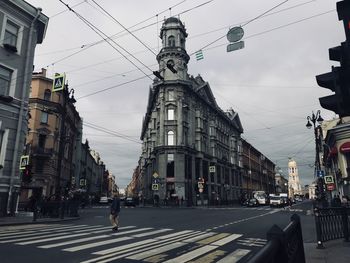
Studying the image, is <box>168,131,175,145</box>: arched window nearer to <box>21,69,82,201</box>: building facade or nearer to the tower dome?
the tower dome

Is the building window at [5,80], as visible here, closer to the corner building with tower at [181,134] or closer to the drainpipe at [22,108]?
the drainpipe at [22,108]

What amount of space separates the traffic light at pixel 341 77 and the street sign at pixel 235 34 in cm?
826

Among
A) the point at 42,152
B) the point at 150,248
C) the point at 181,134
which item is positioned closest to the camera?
the point at 150,248

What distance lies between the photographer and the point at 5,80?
21.0m

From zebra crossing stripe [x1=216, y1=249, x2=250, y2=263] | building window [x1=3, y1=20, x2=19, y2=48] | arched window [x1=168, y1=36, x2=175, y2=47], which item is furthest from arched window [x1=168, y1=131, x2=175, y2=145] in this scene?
zebra crossing stripe [x1=216, y1=249, x2=250, y2=263]

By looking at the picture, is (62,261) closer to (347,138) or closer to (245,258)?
(245,258)

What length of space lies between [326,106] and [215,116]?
6333 cm

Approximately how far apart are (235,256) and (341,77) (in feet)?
17.9

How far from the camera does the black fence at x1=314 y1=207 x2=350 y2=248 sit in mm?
9078

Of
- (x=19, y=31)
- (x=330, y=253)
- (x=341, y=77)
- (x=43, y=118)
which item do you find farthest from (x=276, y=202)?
(x=341, y=77)

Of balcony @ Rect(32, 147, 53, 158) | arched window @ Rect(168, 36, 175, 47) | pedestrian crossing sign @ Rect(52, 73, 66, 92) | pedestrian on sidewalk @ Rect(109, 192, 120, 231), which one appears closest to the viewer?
pedestrian on sidewalk @ Rect(109, 192, 120, 231)

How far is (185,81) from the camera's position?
172ft

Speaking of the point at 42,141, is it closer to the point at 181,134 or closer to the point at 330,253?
the point at 181,134

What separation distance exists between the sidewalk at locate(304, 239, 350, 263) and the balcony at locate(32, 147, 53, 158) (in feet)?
126
